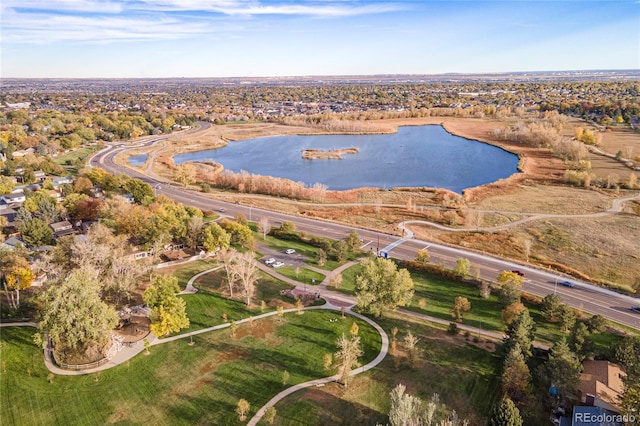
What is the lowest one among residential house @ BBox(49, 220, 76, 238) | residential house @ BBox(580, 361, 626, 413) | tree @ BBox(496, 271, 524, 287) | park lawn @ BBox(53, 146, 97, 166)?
residential house @ BBox(580, 361, 626, 413)

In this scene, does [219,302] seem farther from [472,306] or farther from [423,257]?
[472,306]

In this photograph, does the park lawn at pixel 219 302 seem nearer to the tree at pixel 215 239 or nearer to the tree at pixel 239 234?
the tree at pixel 215 239

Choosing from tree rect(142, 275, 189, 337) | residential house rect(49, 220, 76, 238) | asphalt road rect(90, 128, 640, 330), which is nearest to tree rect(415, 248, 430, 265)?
asphalt road rect(90, 128, 640, 330)

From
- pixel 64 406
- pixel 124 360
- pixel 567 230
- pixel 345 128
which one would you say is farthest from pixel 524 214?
pixel 345 128

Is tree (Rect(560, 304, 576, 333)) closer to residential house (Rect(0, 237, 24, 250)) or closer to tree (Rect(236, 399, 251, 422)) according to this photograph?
tree (Rect(236, 399, 251, 422))

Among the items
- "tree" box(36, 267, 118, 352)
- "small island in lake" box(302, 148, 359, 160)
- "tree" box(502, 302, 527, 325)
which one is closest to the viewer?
"tree" box(36, 267, 118, 352)

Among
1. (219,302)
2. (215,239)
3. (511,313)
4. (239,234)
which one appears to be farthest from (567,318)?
(215,239)
